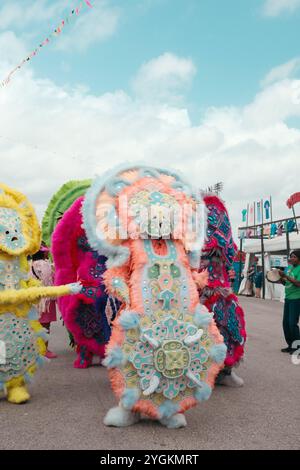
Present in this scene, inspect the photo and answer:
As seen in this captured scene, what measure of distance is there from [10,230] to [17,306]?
2.05ft

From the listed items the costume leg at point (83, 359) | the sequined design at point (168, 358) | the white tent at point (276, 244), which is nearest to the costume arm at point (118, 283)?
the sequined design at point (168, 358)

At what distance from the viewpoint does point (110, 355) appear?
3.17 m

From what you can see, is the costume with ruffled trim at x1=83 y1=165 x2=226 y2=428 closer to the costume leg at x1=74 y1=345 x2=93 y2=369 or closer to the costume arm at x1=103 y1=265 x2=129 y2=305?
the costume arm at x1=103 y1=265 x2=129 y2=305

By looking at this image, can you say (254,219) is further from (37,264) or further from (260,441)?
(260,441)

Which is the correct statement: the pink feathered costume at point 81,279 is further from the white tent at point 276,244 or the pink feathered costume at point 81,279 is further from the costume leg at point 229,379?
the white tent at point 276,244

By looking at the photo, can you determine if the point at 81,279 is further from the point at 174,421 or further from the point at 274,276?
the point at 274,276

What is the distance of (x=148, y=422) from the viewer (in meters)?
3.36

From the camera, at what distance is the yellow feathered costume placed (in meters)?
3.91

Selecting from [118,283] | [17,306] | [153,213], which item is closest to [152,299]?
[118,283]

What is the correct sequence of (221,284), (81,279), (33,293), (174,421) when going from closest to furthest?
1. (174,421)
2. (33,293)
3. (221,284)
4. (81,279)

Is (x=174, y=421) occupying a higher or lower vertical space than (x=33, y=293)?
lower

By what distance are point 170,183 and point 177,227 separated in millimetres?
440

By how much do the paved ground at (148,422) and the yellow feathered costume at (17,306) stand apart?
25cm
